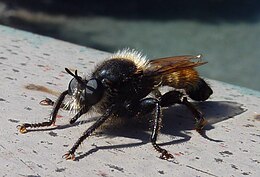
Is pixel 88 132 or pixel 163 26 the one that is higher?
pixel 88 132

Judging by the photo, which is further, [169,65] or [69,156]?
[169,65]

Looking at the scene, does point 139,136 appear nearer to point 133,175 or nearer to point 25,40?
point 133,175

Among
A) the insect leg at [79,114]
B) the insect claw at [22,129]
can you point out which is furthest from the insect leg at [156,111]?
the insect claw at [22,129]

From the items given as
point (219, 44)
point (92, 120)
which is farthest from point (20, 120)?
point (219, 44)

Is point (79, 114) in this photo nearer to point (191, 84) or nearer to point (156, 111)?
point (156, 111)

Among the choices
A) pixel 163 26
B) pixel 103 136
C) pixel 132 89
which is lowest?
pixel 163 26

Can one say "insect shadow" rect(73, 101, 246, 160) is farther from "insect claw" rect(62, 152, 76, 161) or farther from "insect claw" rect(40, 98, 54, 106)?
"insect claw" rect(40, 98, 54, 106)

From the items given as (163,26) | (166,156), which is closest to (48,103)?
(166,156)

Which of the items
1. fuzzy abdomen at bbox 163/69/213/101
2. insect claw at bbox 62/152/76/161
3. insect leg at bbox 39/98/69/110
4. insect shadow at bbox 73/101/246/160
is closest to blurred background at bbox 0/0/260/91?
fuzzy abdomen at bbox 163/69/213/101

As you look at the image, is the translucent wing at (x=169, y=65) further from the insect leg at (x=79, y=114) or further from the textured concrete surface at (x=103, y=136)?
the insect leg at (x=79, y=114)
